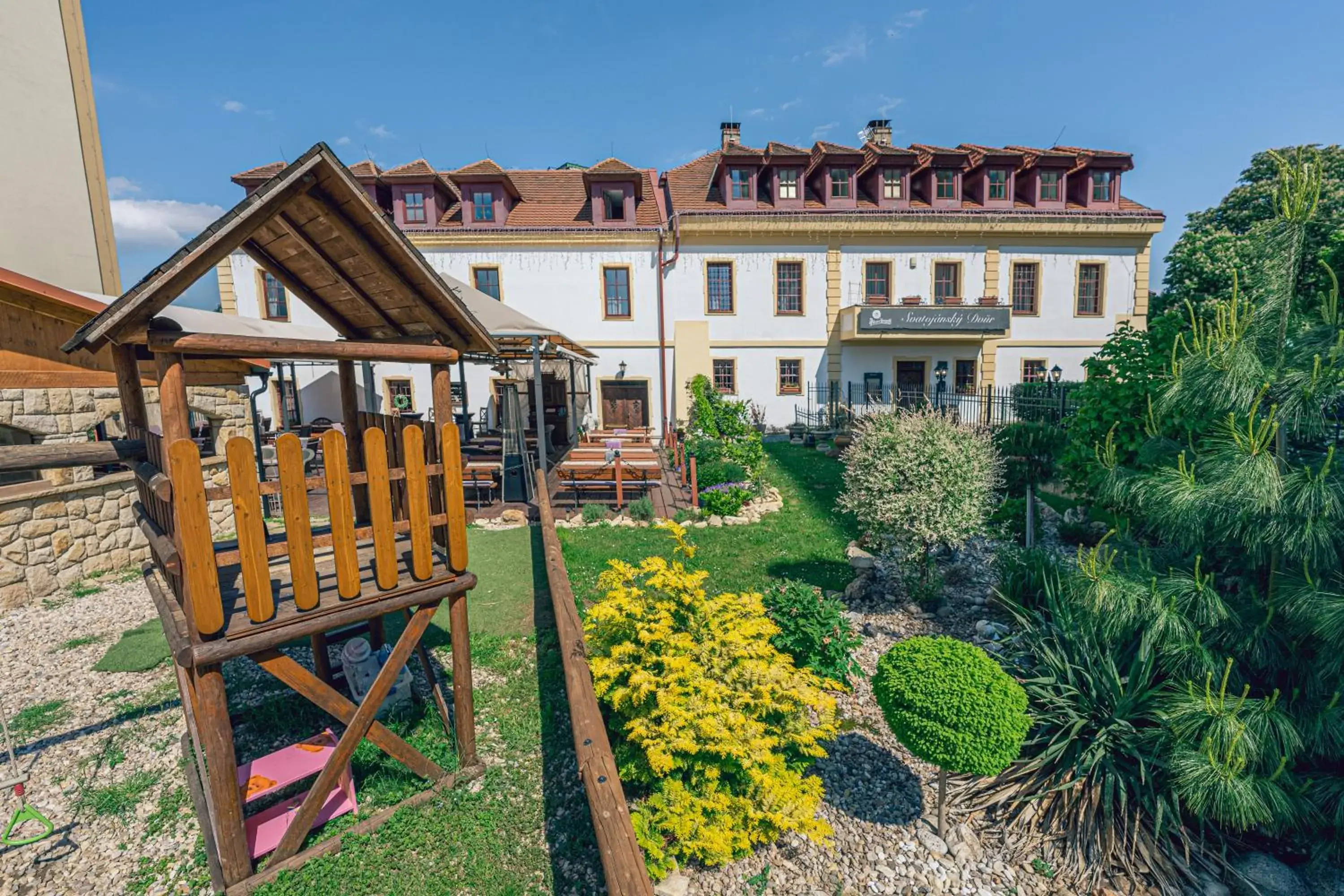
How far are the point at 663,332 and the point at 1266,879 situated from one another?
17.6m

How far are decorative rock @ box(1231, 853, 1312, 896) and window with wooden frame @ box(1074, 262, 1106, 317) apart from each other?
20.9 m

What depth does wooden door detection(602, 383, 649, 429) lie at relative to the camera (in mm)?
19703

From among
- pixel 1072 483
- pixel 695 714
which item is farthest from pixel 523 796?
pixel 1072 483

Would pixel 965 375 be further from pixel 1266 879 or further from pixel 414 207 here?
pixel 414 207

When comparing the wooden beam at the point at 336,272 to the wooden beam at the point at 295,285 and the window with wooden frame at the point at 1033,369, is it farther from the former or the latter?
the window with wooden frame at the point at 1033,369

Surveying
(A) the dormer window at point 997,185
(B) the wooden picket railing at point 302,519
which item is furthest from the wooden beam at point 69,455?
(A) the dormer window at point 997,185

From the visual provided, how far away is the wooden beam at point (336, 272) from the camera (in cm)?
362

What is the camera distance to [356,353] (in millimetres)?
3383

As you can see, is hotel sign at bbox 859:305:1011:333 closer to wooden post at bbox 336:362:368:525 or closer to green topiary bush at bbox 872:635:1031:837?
green topiary bush at bbox 872:635:1031:837

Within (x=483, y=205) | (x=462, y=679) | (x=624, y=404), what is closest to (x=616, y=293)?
(x=624, y=404)

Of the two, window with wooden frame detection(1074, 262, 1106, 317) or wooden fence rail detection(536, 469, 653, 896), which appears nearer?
wooden fence rail detection(536, 469, 653, 896)

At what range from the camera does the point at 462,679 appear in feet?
12.5

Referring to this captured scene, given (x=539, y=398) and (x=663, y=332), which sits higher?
(x=663, y=332)

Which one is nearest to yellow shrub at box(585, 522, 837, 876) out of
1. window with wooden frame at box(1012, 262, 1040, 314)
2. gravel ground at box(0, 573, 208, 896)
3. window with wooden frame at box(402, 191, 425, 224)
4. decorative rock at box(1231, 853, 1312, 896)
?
decorative rock at box(1231, 853, 1312, 896)
